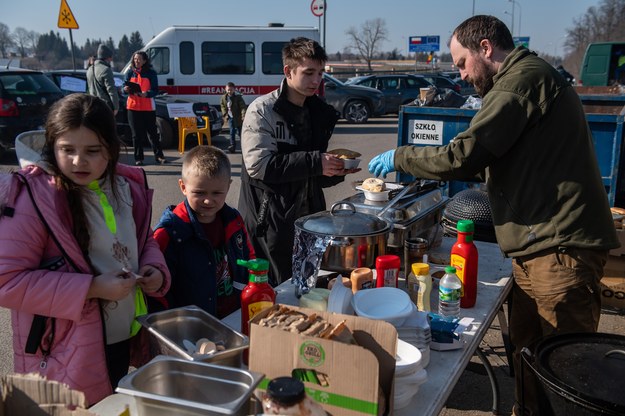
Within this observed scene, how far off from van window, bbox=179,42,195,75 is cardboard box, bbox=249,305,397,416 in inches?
536

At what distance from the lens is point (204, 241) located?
7.63ft

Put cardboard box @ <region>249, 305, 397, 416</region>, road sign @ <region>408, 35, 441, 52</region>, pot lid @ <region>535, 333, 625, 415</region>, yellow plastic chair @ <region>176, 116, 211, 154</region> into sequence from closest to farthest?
cardboard box @ <region>249, 305, 397, 416</region> < pot lid @ <region>535, 333, 625, 415</region> < yellow plastic chair @ <region>176, 116, 211, 154</region> < road sign @ <region>408, 35, 441, 52</region>

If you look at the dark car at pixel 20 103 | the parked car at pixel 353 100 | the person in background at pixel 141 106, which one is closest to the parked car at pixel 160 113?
the dark car at pixel 20 103

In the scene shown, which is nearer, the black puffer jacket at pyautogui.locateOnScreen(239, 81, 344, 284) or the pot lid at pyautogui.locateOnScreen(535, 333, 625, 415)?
the pot lid at pyautogui.locateOnScreen(535, 333, 625, 415)

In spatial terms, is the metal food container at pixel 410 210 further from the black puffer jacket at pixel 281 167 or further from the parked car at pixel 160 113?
the parked car at pixel 160 113

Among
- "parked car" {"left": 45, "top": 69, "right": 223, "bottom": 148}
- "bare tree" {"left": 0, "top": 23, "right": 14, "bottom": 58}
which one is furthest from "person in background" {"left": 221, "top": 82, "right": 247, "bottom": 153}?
"bare tree" {"left": 0, "top": 23, "right": 14, "bottom": 58}

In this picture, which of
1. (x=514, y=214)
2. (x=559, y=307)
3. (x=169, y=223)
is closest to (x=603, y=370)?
(x=559, y=307)

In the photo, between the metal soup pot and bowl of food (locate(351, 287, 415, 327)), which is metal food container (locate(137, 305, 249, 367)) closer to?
bowl of food (locate(351, 287, 415, 327))

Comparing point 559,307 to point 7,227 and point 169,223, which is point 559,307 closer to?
point 169,223

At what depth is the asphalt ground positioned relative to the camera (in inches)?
131

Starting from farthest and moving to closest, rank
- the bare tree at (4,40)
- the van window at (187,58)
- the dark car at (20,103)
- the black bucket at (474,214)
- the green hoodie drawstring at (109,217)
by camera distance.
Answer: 1. the bare tree at (4,40)
2. the van window at (187,58)
3. the dark car at (20,103)
4. the black bucket at (474,214)
5. the green hoodie drawstring at (109,217)

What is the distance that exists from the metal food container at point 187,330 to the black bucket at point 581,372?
104cm

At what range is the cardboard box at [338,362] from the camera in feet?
4.45

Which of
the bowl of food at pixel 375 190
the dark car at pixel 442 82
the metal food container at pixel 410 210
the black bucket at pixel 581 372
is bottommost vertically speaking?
the black bucket at pixel 581 372
